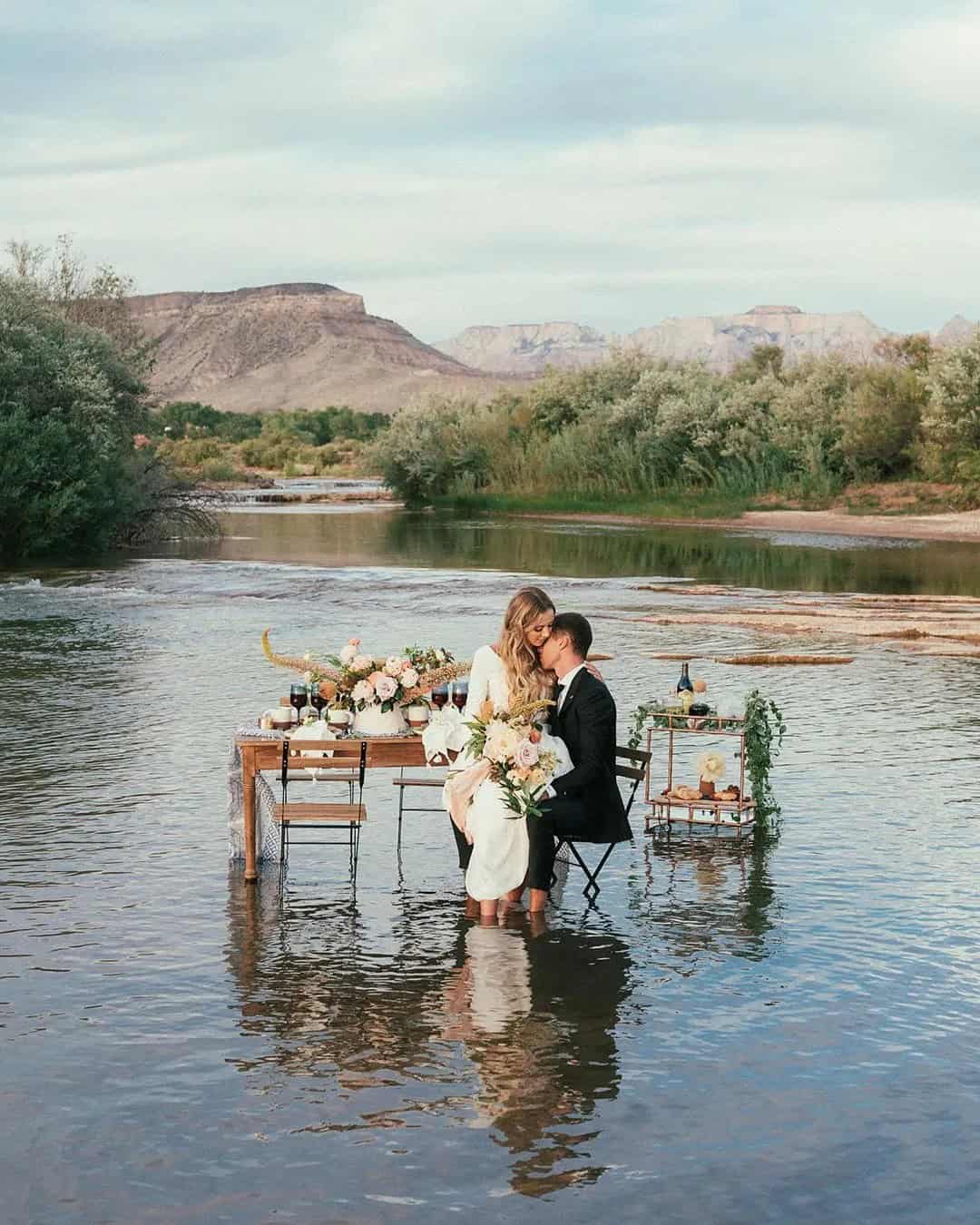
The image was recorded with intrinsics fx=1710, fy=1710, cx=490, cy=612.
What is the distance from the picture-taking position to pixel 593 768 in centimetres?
859

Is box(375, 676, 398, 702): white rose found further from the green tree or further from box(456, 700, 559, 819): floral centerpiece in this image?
the green tree

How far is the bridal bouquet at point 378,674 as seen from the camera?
364 inches

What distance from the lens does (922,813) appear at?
10.9 meters

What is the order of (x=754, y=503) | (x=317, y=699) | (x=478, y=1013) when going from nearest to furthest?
(x=478, y=1013)
(x=317, y=699)
(x=754, y=503)

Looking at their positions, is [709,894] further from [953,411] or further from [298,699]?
[953,411]

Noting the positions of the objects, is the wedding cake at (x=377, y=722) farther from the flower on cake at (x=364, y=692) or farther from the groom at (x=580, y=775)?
the groom at (x=580, y=775)

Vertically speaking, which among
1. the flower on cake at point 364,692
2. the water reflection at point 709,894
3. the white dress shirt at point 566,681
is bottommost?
the water reflection at point 709,894

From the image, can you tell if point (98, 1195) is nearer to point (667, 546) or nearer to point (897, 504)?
point (667, 546)

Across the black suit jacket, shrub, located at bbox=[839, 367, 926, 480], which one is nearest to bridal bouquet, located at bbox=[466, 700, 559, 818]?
the black suit jacket

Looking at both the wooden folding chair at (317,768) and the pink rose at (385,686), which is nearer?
the wooden folding chair at (317,768)

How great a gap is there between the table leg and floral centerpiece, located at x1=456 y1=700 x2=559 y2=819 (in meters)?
1.33

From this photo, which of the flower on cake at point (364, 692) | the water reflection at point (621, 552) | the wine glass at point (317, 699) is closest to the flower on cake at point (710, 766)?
the flower on cake at point (364, 692)

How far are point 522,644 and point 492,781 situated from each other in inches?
27.1

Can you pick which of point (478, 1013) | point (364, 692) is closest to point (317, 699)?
point (364, 692)
